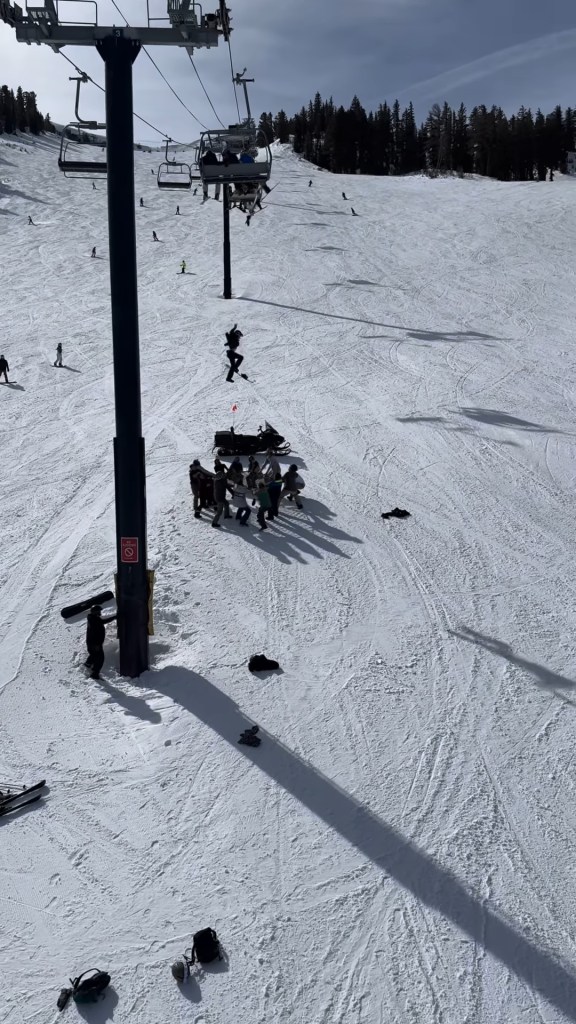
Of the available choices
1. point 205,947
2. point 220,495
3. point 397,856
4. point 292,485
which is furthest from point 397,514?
point 205,947

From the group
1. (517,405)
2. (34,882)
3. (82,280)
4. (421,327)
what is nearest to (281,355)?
(421,327)

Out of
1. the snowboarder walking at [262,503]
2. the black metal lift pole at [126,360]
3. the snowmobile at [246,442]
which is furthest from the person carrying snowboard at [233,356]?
the black metal lift pole at [126,360]

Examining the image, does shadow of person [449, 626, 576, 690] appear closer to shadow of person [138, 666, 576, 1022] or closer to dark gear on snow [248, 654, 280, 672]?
dark gear on snow [248, 654, 280, 672]

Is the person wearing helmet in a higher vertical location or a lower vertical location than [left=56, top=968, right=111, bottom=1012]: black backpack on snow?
higher

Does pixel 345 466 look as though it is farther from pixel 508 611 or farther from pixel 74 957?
pixel 74 957

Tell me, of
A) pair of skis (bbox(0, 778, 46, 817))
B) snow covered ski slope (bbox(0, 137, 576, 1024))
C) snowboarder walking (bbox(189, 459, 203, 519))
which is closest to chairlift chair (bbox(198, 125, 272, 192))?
snowboarder walking (bbox(189, 459, 203, 519))

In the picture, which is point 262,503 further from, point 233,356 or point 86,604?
point 233,356

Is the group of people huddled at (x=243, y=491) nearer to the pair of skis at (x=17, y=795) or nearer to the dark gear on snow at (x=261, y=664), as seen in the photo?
the dark gear on snow at (x=261, y=664)
